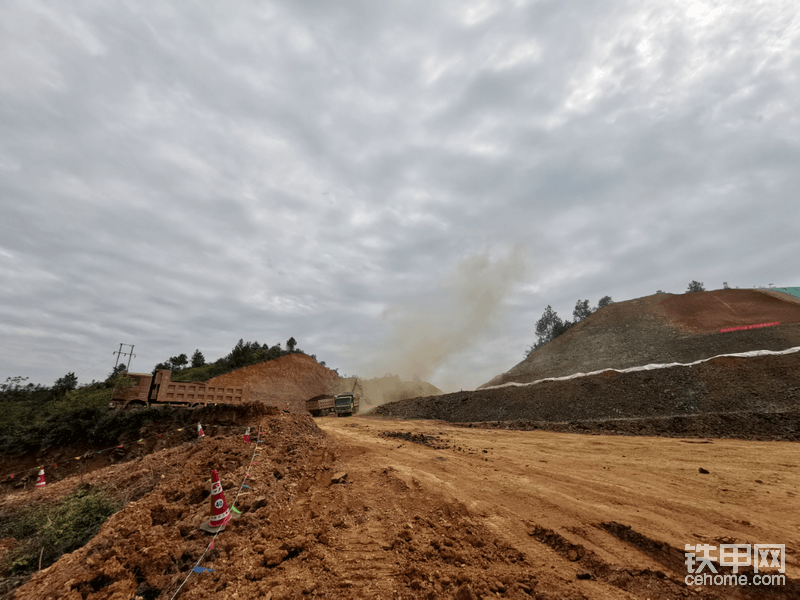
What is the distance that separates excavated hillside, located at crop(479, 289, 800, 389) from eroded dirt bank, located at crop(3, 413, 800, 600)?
76.0ft

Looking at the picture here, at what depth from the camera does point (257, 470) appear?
7.44 meters

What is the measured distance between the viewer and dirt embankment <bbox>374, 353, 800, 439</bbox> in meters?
14.9

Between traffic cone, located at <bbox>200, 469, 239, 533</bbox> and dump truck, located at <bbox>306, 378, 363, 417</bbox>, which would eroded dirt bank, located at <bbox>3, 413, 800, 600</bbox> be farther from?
dump truck, located at <bbox>306, 378, 363, 417</bbox>

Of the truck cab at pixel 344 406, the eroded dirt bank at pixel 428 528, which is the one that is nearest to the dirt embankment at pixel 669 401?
the eroded dirt bank at pixel 428 528

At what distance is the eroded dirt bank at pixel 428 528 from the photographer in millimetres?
3717

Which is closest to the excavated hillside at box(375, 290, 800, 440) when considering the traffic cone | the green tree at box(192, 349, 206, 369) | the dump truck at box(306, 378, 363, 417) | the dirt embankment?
the dirt embankment

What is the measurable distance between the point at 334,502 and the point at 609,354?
3606 centimetres

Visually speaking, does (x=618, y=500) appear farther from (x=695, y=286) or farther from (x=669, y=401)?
(x=695, y=286)

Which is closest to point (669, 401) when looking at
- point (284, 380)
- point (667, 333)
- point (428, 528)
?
point (667, 333)

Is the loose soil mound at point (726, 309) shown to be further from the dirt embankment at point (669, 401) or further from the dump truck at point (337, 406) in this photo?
the dump truck at point (337, 406)

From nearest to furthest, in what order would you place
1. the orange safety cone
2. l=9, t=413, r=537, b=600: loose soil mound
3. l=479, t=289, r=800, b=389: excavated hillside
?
l=9, t=413, r=537, b=600: loose soil mound < the orange safety cone < l=479, t=289, r=800, b=389: excavated hillside

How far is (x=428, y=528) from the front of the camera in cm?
507

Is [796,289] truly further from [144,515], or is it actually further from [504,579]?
[144,515]

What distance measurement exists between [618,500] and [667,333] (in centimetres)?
3715
